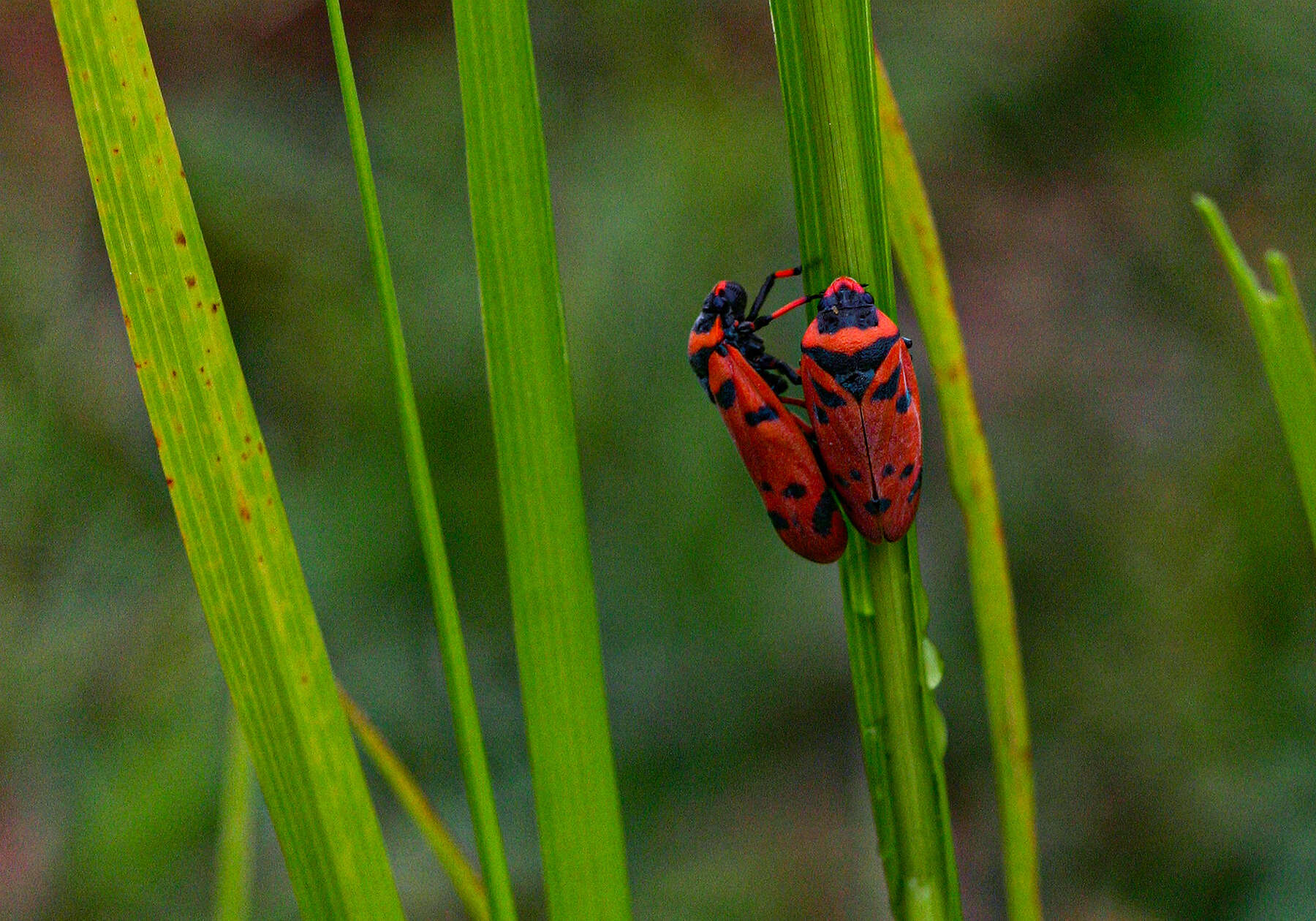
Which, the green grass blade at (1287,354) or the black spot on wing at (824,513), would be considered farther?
the black spot on wing at (824,513)

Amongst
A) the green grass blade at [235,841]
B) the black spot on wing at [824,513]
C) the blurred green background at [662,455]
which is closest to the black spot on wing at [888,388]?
the black spot on wing at [824,513]

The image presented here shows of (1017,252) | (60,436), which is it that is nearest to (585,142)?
(1017,252)

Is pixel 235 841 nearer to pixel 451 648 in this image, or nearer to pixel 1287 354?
pixel 451 648

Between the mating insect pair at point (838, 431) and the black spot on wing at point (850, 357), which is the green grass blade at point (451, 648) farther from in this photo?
the black spot on wing at point (850, 357)

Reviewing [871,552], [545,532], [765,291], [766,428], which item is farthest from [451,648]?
[765,291]

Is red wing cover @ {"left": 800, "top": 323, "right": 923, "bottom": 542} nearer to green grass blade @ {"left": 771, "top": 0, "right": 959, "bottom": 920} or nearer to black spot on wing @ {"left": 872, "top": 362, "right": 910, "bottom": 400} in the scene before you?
black spot on wing @ {"left": 872, "top": 362, "right": 910, "bottom": 400}

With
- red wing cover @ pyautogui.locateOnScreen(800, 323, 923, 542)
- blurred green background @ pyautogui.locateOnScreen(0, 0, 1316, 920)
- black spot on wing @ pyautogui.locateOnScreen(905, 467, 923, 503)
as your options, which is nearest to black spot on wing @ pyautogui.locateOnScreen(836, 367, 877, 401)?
red wing cover @ pyautogui.locateOnScreen(800, 323, 923, 542)

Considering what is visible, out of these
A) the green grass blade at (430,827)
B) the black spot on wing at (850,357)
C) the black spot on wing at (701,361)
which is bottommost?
the green grass blade at (430,827)

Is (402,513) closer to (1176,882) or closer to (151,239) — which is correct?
(151,239)
